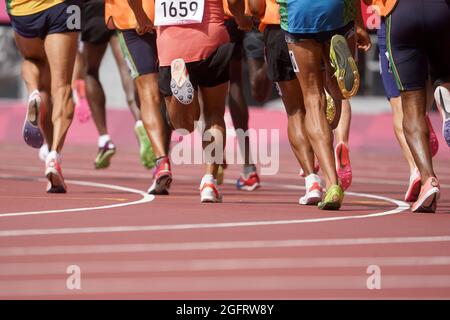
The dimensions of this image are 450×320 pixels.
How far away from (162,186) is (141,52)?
4.16 ft

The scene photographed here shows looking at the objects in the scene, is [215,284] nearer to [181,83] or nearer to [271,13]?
[181,83]

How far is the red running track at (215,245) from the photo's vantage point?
23.5ft

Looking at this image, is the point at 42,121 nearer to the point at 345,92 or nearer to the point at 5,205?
the point at 5,205

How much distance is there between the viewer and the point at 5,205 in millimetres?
11336

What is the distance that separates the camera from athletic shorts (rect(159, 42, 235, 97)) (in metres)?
11.9

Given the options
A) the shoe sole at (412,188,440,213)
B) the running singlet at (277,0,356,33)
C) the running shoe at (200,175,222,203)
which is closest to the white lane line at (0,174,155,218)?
the running shoe at (200,175,222,203)

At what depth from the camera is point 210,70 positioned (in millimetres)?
11898

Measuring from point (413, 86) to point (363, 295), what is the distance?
14.2ft

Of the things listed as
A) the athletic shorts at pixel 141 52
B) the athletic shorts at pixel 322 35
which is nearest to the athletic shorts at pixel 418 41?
the athletic shorts at pixel 322 35

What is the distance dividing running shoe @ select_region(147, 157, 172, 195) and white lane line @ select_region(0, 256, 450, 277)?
454 centimetres

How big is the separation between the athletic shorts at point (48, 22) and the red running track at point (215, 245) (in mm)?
1430

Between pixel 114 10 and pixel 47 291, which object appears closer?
pixel 47 291
